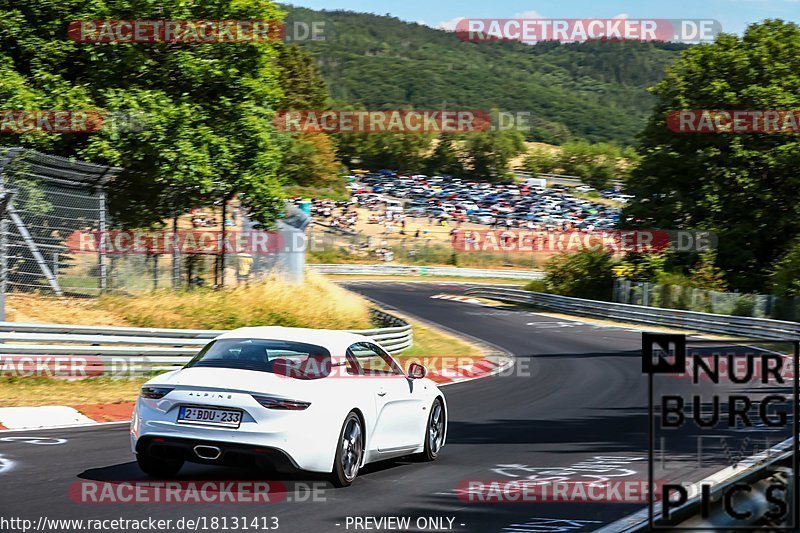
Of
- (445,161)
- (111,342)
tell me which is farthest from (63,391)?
(445,161)

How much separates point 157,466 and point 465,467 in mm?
3294

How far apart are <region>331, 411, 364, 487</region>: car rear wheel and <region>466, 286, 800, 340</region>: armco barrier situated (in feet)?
89.7

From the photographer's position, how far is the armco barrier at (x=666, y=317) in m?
35.6

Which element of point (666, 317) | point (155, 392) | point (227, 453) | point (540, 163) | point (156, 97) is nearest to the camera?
point (227, 453)

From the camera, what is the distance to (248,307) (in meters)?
25.2

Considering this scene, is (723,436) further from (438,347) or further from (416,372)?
(438,347)

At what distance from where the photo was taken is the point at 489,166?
138250mm

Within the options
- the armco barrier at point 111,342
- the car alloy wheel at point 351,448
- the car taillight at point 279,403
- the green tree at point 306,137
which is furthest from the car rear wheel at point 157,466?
the green tree at point 306,137

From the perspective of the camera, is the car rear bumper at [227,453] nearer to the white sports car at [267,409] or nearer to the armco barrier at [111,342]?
the white sports car at [267,409]

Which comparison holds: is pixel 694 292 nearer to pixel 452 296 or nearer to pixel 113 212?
pixel 452 296

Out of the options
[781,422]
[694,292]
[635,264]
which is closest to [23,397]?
[781,422]

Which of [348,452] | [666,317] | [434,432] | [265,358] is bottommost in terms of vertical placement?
[666,317]

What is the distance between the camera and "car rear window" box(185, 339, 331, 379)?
9055 mm

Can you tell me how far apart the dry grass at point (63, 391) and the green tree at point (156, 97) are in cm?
887
